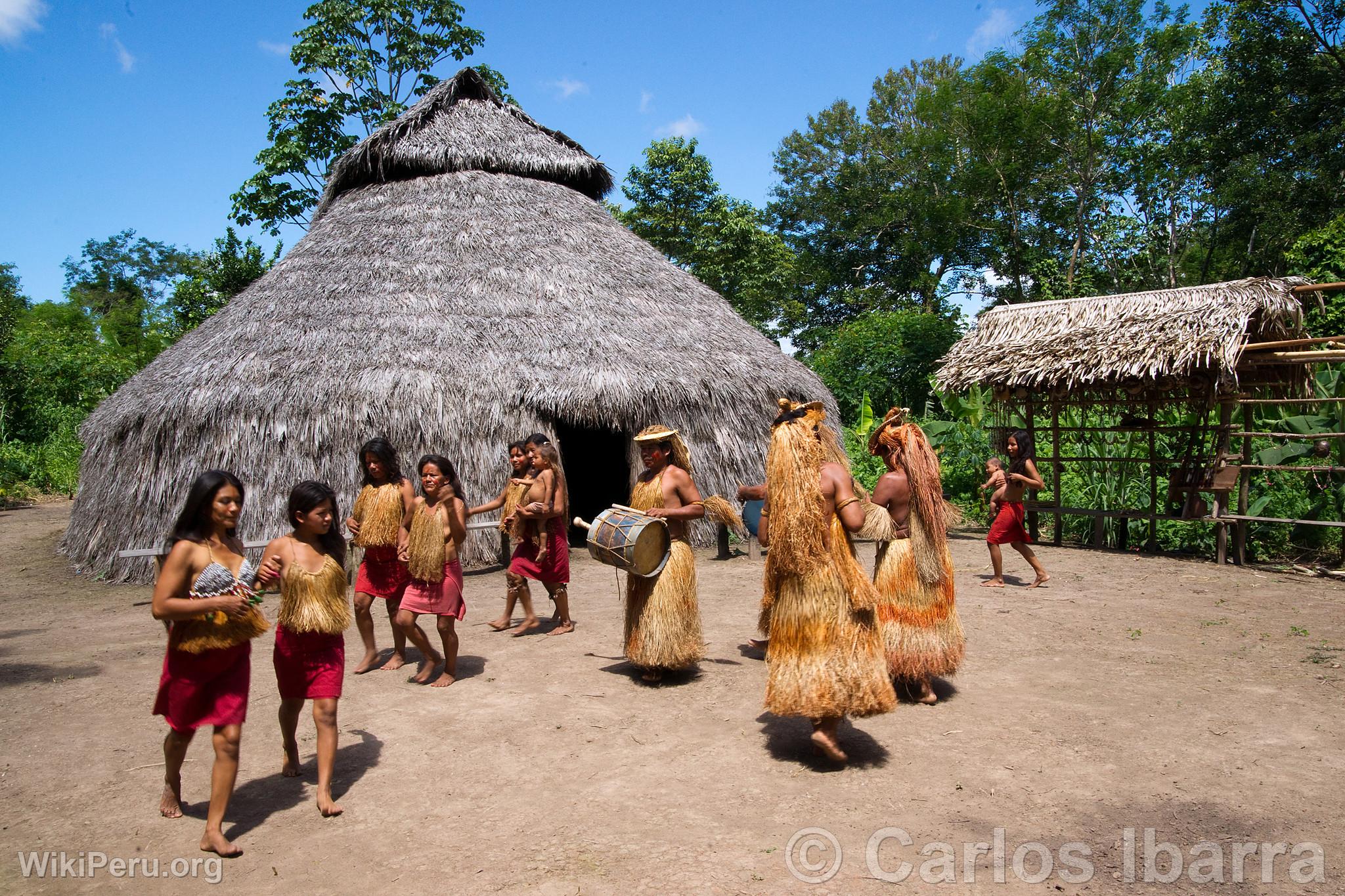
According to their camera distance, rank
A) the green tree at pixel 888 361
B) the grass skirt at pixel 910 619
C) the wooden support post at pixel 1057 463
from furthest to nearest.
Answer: the green tree at pixel 888 361 → the wooden support post at pixel 1057 463 → the grass skirt at pixel 910 619

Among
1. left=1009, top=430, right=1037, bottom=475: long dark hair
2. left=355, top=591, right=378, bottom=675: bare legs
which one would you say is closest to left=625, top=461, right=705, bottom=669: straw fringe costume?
left=355, top=591, right=378, bottom=675: bare legs

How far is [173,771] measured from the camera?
3418mm

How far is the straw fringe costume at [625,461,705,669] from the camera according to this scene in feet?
16.4

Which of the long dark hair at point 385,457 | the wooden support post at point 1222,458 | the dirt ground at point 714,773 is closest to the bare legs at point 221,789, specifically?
the dirt ground at point 714,773

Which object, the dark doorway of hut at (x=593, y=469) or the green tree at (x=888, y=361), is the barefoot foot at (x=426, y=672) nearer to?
Answer: the dark doorway of hut at (x=593, y=469)

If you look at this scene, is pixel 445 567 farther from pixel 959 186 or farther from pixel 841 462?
pixel 959 186

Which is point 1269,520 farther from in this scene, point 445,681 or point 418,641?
point 418,641

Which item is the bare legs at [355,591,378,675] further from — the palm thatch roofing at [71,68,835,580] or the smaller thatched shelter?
the smaller thatched shelter

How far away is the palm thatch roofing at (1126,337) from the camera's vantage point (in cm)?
822

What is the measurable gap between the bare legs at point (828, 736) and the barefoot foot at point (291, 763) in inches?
92.3

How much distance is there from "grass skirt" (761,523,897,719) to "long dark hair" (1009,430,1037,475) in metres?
4.61

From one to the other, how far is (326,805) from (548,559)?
286 cm

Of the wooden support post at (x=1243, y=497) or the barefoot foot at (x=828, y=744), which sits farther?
the wooden support post at (x=1243, y=497)

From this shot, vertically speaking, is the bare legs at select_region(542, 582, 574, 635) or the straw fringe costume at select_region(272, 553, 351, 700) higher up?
the straw fringe costume at select_region(272, 553, 351, 700)
